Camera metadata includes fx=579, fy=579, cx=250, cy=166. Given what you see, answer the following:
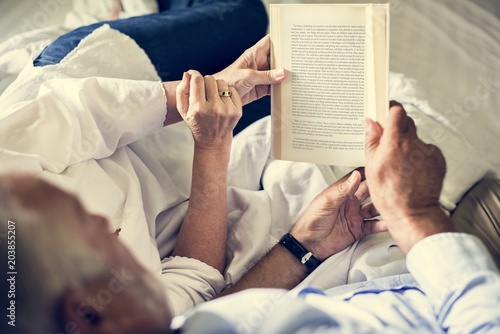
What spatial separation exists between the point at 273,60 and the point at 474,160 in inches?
16.6

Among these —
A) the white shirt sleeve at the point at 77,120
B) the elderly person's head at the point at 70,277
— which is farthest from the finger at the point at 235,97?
the elderly person's head at the point at 70,277

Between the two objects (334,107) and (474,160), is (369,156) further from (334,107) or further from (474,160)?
(474,160)

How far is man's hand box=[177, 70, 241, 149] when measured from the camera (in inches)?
34.3

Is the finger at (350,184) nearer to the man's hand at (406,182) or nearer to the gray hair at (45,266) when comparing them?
the man's hand at (406,182)

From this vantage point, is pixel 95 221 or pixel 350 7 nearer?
pixel 95 221

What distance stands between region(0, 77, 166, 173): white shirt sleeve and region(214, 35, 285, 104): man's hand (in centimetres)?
12

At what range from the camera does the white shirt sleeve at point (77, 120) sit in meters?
0.82

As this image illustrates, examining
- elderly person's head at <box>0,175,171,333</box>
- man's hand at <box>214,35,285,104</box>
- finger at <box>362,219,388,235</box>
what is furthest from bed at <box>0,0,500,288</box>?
elderly person's head at <box>0,175,171,333</box>

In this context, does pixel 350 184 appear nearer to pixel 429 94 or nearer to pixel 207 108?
pixel 207 108

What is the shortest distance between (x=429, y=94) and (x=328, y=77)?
41 cm

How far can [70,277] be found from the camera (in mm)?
597

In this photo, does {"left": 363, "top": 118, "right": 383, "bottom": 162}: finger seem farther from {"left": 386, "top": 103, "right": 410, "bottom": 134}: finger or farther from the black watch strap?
the black watch strap

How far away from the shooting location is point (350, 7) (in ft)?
2.70

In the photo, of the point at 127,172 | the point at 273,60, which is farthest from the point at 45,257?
the point at 273,60
